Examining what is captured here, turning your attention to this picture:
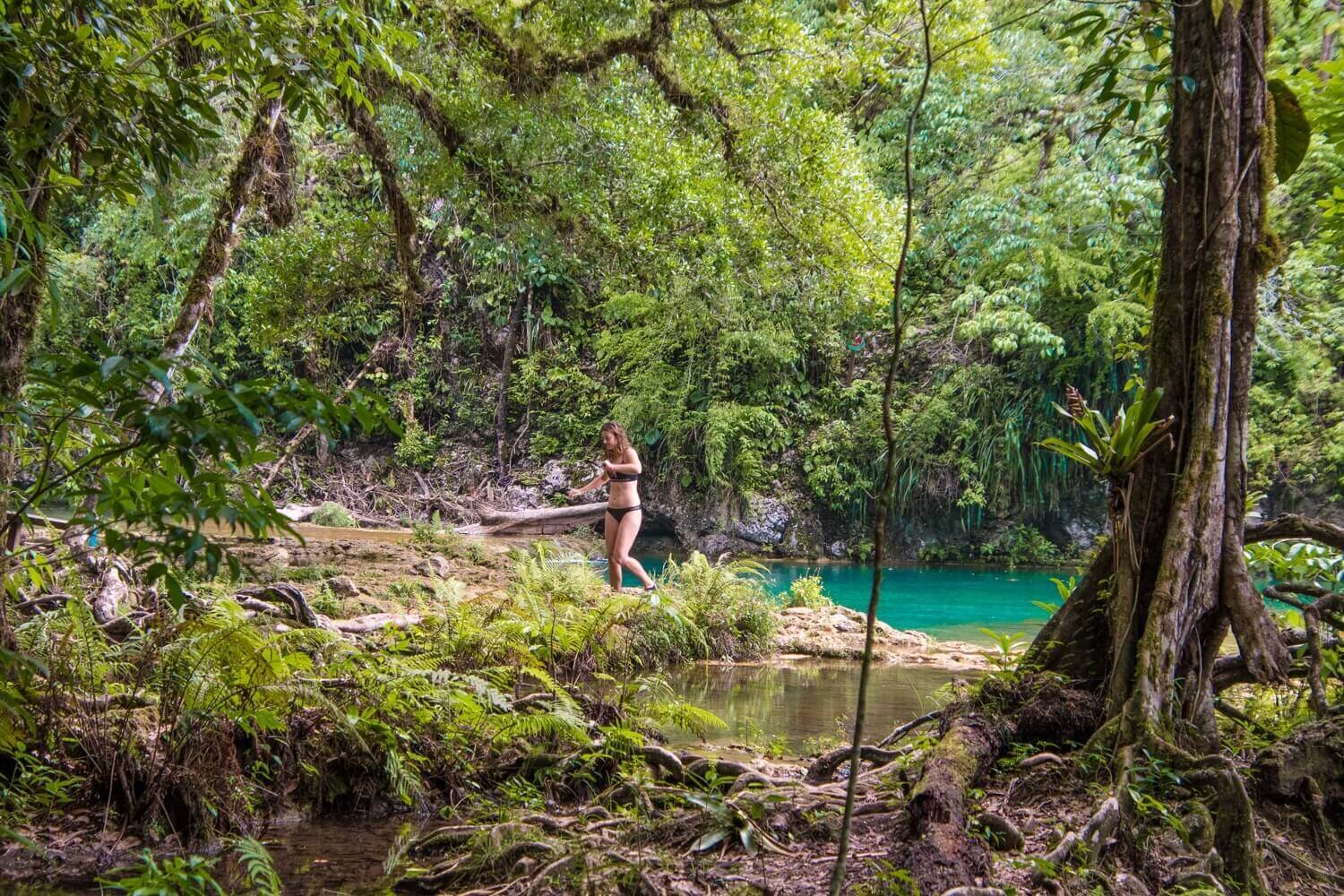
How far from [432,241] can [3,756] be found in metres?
20.8

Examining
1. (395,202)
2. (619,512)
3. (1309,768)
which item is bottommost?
(1309,768)

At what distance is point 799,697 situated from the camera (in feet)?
22.4

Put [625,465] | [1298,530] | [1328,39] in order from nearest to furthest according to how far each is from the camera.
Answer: [1298,530], [625,465], [1328,39]

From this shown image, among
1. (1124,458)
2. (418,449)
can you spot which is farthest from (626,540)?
(418,449)

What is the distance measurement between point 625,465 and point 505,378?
48.7ft

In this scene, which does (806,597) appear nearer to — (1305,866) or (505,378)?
(1305,866)

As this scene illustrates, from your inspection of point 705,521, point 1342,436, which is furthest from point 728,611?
point 1342,436

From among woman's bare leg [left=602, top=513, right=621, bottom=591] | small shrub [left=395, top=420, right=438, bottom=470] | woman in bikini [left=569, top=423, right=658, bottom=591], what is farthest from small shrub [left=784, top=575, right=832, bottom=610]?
small shrub [left=395, top=420, right=438, bottom=470]

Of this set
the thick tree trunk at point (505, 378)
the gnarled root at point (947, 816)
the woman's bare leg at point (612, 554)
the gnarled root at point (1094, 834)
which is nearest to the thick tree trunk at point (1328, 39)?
the woman's bare leg at point (612, 554)

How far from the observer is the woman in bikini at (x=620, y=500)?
30.0 feet

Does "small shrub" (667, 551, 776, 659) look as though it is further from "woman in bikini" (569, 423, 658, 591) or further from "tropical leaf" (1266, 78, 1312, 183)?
"tropical leaf" (1266, 78, 1312, 183)

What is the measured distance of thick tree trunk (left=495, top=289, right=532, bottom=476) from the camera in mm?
23031

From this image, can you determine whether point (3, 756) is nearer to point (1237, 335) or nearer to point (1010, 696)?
point (1010, 696)

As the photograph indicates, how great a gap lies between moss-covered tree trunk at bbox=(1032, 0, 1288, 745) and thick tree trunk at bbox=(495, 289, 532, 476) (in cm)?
1996
